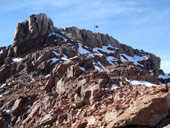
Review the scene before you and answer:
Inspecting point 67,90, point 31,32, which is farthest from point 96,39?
point 67,90

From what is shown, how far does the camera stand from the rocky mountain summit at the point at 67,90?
16156 millimetres

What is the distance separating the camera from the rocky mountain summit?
16.2 meters

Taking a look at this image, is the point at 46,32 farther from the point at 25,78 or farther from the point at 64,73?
the point at 64,73

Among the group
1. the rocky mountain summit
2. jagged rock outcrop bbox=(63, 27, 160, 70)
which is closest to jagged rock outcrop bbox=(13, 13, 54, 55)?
the rocky mountain summit

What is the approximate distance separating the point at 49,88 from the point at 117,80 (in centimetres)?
1215

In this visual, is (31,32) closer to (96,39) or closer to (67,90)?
(96,39)

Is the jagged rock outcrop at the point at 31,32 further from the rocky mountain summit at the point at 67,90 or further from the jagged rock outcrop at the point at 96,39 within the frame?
the jagged rock outcrop at the point at 96,39

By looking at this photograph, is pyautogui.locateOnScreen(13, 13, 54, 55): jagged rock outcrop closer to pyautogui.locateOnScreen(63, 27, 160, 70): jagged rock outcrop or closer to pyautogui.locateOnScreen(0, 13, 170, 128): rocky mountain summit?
pyautogui.locateOnScreen(0, 13, 170, 128): rocky mountain summit

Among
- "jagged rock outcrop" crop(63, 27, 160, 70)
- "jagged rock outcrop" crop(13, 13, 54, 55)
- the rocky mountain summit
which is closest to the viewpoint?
the rocky mountain summit

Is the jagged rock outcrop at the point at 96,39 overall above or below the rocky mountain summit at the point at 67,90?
above

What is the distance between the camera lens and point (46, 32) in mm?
68875

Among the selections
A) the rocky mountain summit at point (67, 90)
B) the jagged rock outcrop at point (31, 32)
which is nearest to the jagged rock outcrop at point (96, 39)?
the jagged rock outcrop at point (31, 32)

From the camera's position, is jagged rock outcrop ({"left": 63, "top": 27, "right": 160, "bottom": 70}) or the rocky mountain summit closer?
the rocky mountain summit

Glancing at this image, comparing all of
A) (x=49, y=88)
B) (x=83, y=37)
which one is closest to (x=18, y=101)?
(x=49, y=88)
